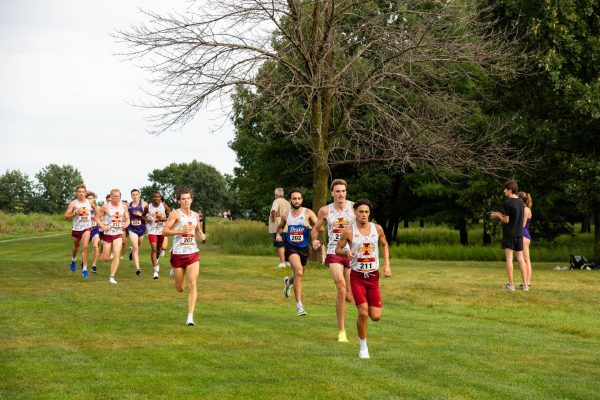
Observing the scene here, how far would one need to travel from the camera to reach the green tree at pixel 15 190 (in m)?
172

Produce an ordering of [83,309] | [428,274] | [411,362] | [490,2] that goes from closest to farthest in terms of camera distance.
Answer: [411,362], [83,309], [428,274], [490,2]

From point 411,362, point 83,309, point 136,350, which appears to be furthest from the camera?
point 83,309

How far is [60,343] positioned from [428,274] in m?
15.0

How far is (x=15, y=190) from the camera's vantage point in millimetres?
178000

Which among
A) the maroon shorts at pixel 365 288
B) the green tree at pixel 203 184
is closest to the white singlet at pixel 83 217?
the maroon shorts at pixel 365 288

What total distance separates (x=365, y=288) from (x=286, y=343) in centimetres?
158

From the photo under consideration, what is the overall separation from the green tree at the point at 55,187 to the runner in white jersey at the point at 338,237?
6839 inches

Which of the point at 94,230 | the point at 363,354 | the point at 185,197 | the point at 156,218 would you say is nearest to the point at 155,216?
the point at 156,218

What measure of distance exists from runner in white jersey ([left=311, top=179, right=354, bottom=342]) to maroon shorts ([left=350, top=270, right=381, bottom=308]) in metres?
1.40

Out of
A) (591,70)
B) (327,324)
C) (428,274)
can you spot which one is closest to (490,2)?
(591,70)

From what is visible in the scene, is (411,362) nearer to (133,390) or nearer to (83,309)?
(133,390)

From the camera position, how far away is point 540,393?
8445mm

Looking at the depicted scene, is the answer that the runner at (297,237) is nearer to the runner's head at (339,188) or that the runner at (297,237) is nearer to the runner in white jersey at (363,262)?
the runner's head at (339,188)

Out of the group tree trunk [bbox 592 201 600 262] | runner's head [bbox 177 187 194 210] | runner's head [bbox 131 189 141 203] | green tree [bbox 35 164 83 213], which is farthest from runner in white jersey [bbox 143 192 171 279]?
green tree [bbox 35 164 83 213]
